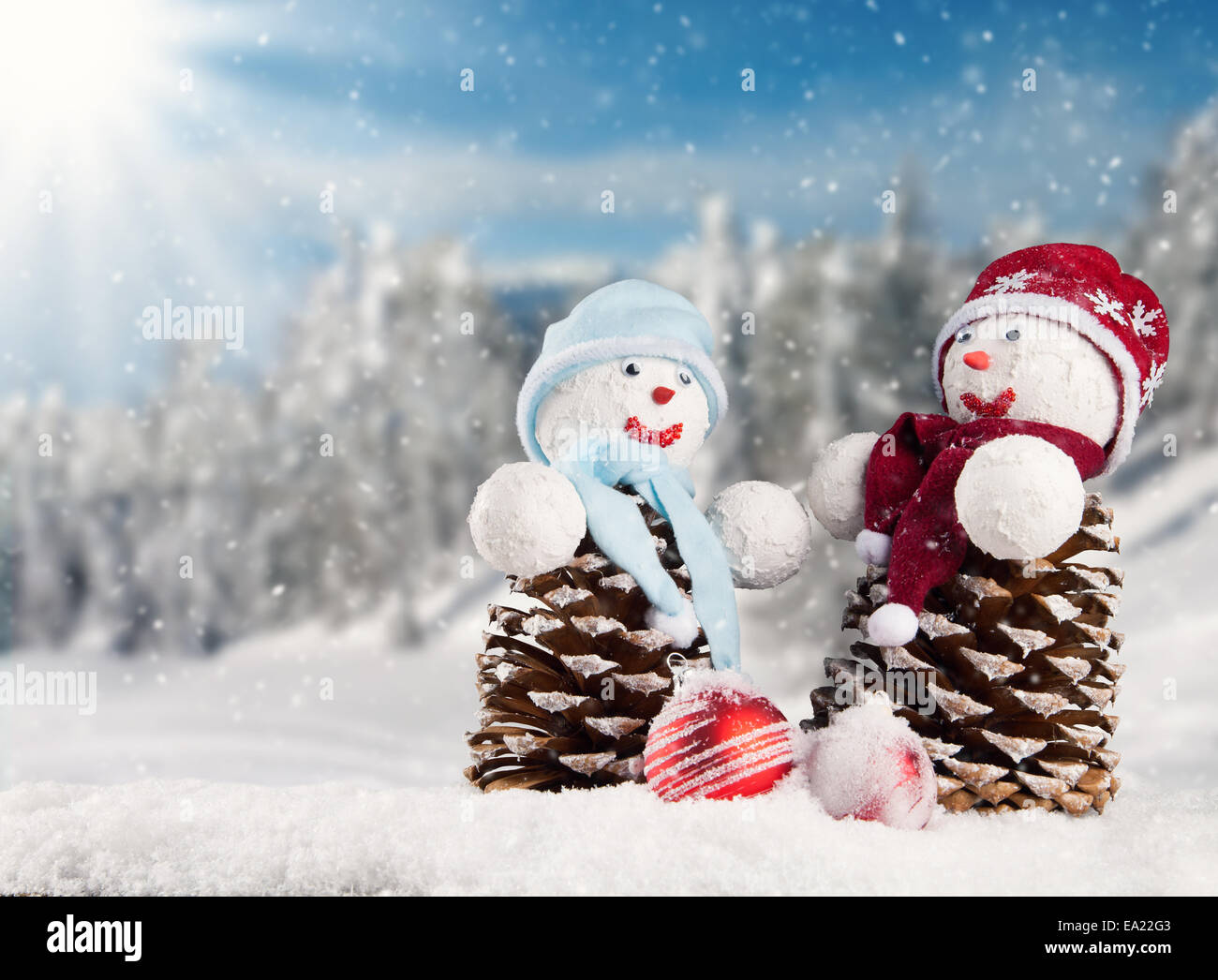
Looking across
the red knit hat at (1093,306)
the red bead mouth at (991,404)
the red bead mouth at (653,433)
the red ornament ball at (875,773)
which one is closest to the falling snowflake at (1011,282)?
the red knit hat at (1093,306)

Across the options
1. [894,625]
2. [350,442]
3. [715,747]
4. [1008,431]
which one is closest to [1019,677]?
[894,625]

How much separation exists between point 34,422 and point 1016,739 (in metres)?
1.91

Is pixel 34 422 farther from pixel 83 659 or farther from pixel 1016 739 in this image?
pixel 1016 739

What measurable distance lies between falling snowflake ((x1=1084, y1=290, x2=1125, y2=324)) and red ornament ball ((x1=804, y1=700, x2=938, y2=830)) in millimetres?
605

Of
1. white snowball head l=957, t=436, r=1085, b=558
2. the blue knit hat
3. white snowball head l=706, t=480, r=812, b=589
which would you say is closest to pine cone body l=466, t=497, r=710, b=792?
white snowball head l=706, t=480, r=812, b=589

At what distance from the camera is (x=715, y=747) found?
132 centimetres

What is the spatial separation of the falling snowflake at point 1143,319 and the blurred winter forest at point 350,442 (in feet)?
2.31

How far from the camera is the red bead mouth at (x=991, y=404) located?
1.46m

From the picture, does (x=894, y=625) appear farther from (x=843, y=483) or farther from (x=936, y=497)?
(x=843, y=483)

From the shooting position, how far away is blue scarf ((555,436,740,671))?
149cm

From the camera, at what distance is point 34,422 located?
222cm

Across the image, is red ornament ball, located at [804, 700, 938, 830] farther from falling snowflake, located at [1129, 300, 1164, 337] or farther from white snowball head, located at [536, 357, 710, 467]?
falling snowflake, located at [1129, 300, 1164, 337]

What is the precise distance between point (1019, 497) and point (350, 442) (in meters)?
1.40
